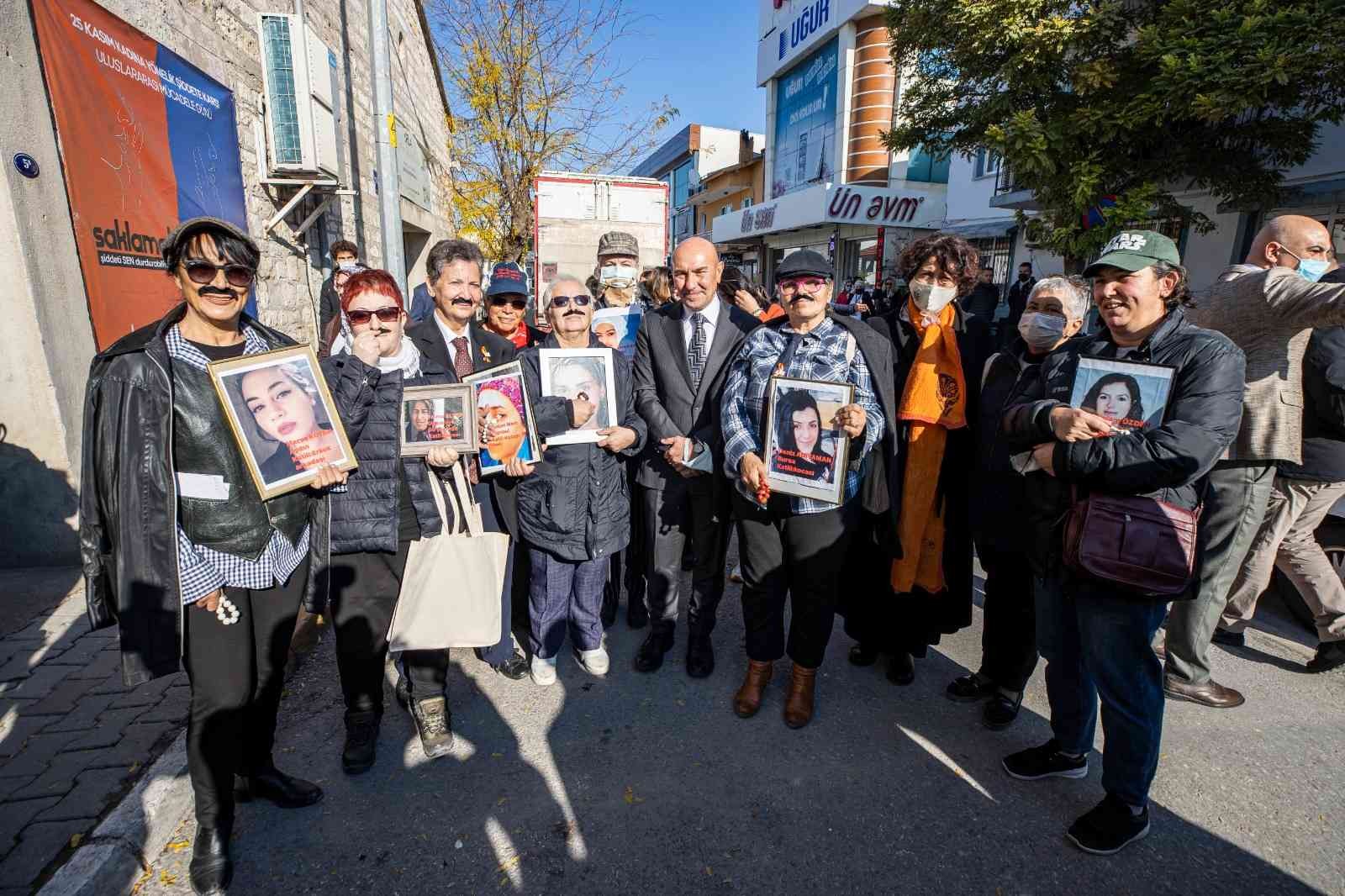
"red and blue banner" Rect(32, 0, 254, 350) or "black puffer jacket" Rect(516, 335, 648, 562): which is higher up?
"red and blue banner" Rect(32, 0, 254, 350)

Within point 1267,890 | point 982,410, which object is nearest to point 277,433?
point 982,410

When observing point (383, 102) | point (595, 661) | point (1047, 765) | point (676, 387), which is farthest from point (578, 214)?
point (1047, 765)

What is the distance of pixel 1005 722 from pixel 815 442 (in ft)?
5.73

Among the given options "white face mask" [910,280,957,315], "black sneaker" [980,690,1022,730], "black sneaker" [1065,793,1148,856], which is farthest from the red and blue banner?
"black sneaker" [1065,793,1148,856]

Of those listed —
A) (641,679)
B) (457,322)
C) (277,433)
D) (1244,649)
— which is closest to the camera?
(277,433)

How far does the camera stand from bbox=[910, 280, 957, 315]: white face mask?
3127mm

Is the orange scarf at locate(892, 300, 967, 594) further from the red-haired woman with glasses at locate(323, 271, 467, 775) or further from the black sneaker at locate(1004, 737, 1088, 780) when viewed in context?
the red-haired woman with glasses at locate(323, 271, 467, 775)

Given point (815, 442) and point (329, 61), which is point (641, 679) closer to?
point (815, 442)

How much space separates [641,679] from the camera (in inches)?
141

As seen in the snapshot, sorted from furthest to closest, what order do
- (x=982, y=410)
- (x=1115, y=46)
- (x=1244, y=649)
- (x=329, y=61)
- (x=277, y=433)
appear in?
1. (x=1115, y=46)
2. (x=329, y=61)
3. (x=1244, y=649)
4. (x=982, y=410)
5. (x=277, y=433)

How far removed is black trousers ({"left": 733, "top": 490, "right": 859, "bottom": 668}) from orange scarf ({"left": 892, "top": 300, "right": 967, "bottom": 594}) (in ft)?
1.21

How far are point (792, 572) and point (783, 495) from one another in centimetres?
40

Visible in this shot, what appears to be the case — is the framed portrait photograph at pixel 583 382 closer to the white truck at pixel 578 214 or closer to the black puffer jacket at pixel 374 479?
the black puffer jacket at pixel 374 479

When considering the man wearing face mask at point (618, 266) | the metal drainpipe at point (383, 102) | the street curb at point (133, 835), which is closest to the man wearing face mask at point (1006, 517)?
the man wearing face mask at point (618, 266)
